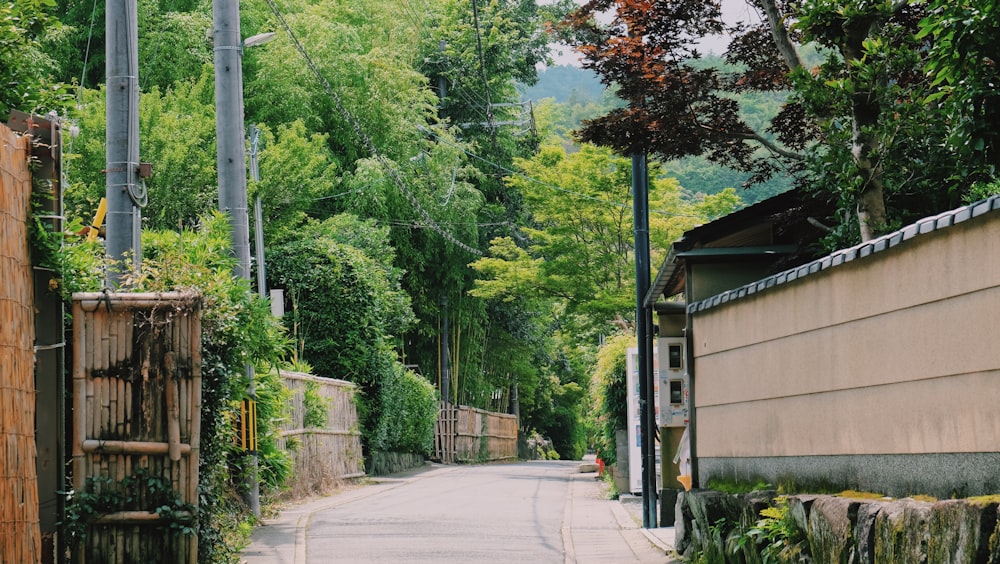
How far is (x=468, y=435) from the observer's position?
134ft

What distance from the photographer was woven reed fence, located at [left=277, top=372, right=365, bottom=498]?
18609 mm

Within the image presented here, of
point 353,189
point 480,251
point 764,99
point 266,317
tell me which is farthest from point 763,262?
point 764,99

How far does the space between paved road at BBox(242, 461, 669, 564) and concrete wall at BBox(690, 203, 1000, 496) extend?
274 cm

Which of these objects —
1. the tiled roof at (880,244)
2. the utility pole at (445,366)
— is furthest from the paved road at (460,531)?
the utility pole at (445,366)

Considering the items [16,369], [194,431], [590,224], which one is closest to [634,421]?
[590,224]

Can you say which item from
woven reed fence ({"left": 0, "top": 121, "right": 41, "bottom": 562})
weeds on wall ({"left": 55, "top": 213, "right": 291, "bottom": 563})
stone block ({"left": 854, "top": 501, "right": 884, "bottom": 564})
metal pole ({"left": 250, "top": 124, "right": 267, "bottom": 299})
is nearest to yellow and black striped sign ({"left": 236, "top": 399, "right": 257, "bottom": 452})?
weeds on wall ({"left": 55, "top": 213, "right": 291, "bottom": 563})

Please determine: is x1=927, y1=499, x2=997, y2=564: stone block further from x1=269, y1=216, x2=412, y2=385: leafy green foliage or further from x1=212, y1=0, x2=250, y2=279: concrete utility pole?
x1=269, y1=216, x2=412, y2=385: leafy green foliage

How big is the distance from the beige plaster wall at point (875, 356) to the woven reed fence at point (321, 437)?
8.29 metres

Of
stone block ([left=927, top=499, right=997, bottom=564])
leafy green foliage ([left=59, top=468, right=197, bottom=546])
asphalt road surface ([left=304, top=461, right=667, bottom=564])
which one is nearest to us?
A: stone block ([left=927, top=499, right=997, bottom=564])

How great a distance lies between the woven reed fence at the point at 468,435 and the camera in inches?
1533

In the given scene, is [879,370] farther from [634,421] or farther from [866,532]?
[634,421]

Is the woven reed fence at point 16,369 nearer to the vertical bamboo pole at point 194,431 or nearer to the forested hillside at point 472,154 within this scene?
the forested hillside at point 472,154

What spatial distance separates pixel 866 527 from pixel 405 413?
24095 mm

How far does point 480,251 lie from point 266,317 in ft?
88.0
